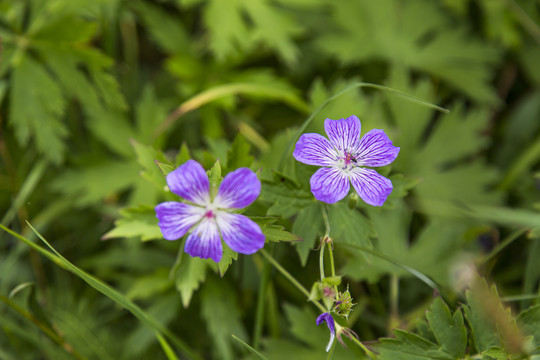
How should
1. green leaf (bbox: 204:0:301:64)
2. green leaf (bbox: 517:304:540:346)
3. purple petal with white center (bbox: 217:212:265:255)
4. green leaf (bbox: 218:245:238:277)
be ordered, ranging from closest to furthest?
purple petal with white center (bbox: 217:212:265:255), green leaf (bbox: 218:245:238:277), green leaf (bbox: 517:304:540:346), green leaf (bbox: 204:0:301:64)

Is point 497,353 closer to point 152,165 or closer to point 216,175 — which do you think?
point 216,175

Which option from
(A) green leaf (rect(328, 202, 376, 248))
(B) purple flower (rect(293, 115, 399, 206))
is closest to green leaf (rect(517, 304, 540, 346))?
(A) green leaf (rect(328, 202, 376, 248))

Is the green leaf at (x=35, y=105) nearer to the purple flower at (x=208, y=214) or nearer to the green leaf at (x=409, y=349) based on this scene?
the purple flower at (x=208, y=214)

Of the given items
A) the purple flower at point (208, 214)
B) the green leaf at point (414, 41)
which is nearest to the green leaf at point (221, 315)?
the purple flower at point (208, 214)

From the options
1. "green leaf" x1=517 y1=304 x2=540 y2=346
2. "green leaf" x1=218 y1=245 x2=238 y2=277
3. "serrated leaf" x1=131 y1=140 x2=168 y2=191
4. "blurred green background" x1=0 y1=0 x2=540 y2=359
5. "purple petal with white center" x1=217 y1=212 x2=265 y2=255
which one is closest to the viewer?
"purple petal with white center" x1=217 y1=212 x2=265 y2=255

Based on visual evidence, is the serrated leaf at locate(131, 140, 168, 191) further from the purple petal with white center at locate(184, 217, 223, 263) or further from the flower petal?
the flower petal

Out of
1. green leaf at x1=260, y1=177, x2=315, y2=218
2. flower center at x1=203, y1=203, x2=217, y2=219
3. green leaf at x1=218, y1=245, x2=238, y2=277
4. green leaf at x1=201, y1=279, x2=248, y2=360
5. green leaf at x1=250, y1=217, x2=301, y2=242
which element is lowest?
green leaf at x1=201, y1=279, x2=248, y2=360

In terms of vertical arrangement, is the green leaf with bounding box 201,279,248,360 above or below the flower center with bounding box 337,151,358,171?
below

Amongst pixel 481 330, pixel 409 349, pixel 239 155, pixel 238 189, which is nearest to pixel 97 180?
pixel 239 155
